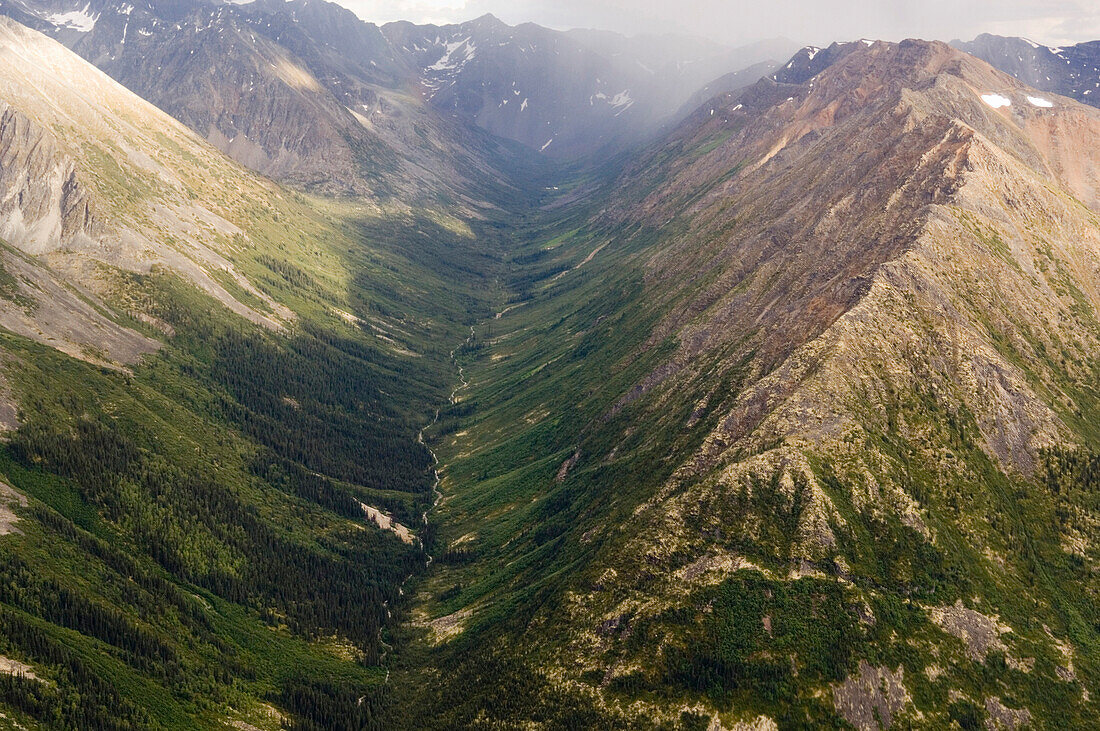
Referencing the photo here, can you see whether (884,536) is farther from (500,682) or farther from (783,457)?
(500,682)

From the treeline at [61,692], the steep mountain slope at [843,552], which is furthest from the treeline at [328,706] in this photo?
the treeline at [61,692]

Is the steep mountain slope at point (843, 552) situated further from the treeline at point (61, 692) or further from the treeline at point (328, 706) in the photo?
the treeline at point (61, 692)

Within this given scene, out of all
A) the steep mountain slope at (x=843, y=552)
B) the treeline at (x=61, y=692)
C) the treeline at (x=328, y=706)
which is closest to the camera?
the treeline at (x=61, y=692)

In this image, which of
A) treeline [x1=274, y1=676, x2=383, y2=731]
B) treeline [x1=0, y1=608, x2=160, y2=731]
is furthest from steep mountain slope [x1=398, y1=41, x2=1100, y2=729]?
treeline [x1=0, y1=608, x2=160, y2=731]

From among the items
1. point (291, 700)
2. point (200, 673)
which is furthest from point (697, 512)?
point (200, 673)

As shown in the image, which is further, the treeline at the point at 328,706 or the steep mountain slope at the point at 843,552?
the treeline at the point at 328,706

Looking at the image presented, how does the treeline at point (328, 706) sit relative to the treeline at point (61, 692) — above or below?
below

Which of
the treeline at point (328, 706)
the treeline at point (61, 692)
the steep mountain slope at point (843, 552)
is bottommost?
the treeline at point (328, 706)

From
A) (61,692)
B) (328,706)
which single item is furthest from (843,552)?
(61,692)

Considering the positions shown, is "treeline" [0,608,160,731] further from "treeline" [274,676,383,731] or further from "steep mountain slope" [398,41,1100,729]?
"steep mountain slope" [398,41,1100,729]

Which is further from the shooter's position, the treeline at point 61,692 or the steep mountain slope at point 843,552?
the steep mountain slope at point 843,552

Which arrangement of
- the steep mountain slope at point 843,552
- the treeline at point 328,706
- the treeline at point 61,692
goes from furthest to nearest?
1. the treeline at point 328,706
2. the steep mountain slope at point 843,552
3. the treeline at point 61,692
